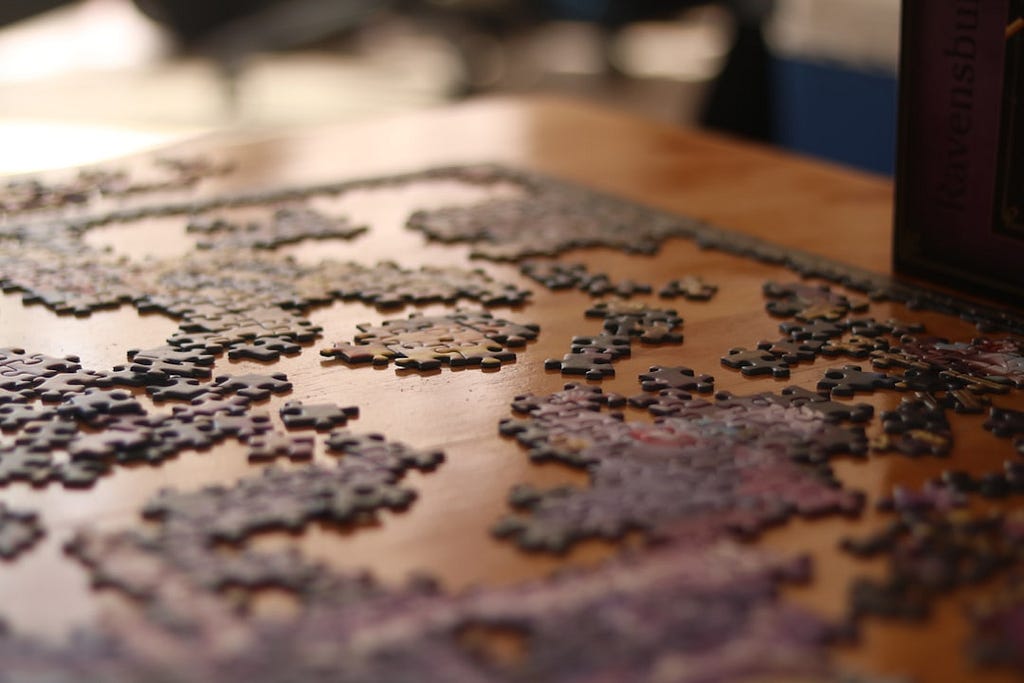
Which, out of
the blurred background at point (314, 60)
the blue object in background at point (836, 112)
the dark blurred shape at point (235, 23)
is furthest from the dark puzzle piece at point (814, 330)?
the dark blurred shape at point (235, 23)

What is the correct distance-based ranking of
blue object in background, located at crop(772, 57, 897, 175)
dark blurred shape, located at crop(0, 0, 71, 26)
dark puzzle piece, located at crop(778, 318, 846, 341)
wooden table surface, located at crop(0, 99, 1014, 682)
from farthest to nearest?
dark blurred shape, located at crop(0, 0, 71, 26)
blue object in background, located at crop(772, 57, 897, 175)
dark puzzle piece, located at crop(778, 318, 846, 341)
wooden table surface, located at crop(0, 99, 1014, 682)

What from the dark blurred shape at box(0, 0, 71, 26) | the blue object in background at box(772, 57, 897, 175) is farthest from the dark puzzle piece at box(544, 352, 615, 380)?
the dark blurred shape at box(0, 0, 71, 26)

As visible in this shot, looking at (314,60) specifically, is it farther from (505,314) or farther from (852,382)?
(852,382)

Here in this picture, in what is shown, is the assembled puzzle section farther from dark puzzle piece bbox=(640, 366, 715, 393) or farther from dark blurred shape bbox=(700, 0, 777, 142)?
dark blurred shape bbox=(700, 0, 777, 142)

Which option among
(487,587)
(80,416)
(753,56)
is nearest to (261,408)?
(80,416)

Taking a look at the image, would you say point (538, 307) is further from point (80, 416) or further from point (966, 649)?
point (966, 649)

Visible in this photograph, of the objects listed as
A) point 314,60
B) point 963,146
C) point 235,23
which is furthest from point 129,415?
point 314,60

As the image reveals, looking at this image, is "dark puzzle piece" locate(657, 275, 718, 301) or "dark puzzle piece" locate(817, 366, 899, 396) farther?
"dark puzzle piece" locate(657, 275, 718, 301)
